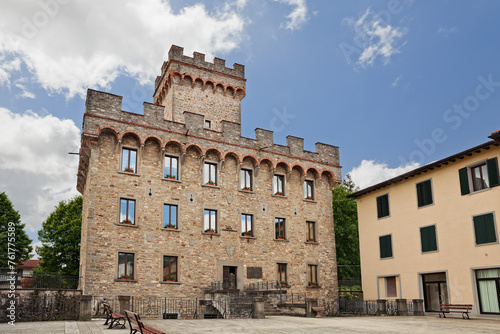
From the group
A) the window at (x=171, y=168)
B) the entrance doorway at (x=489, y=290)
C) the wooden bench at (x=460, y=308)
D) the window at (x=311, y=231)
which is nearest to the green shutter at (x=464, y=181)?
the entrance doorway at (x=489, y=290)

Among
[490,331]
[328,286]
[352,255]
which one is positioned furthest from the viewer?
[352,255]

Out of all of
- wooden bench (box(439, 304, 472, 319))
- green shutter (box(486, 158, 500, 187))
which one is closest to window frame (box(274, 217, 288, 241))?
wooden bench (box(439, 304, 472, 319))

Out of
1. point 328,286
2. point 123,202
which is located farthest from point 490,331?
point 123,202

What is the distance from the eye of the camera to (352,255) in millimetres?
41781

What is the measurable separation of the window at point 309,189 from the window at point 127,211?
12.0 metres

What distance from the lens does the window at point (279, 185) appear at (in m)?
28.8

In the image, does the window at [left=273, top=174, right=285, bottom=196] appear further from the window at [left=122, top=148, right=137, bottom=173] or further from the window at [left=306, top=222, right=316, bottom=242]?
the window at [left=122, top=148, right=137, bottom=173]

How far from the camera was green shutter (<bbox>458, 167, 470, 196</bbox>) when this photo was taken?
2198 centimetres

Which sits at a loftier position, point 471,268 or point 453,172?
point 453,172

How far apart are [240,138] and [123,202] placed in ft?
28.3

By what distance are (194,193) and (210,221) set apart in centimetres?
194

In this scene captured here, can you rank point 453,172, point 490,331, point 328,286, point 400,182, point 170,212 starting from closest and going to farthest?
point 490,331
point 453,172
point 170,212
point 400,182
point 328,286

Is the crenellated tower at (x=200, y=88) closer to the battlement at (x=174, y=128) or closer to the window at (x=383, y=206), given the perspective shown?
the battlement at (x=174, y=128)

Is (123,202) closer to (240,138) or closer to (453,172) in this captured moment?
(240,138)
